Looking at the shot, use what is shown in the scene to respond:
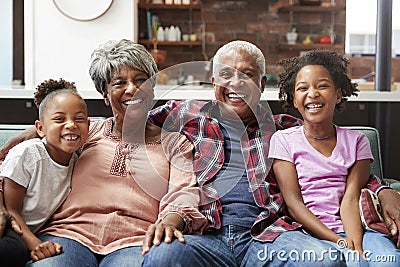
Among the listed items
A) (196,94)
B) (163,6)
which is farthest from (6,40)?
(196,94)

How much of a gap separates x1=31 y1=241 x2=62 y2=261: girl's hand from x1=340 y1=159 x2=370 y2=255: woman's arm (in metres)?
0.86

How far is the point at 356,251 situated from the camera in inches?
67.3

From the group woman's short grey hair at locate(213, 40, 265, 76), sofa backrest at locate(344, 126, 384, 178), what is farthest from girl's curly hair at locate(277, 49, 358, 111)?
sofa backrest at locate(344, 126, 384, 178)

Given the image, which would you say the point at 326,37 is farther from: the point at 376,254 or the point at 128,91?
the point at 376,254

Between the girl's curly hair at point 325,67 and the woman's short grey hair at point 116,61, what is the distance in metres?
0.47

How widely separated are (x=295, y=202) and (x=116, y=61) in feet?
2.45

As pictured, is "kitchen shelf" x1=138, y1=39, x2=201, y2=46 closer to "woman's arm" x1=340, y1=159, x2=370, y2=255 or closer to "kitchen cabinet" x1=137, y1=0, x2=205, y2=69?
"kitchen cabinet" x1=137, y1=0, x2=205, y2=69

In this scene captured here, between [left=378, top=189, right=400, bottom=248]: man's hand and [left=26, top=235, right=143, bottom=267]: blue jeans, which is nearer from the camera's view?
[left=26, top=235, right=143, bottom=267]: blue jeans

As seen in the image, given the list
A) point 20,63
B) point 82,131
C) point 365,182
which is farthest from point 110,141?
point 20,63

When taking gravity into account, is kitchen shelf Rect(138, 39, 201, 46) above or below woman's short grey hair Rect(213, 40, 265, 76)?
above

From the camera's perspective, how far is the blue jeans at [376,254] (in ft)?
5.42

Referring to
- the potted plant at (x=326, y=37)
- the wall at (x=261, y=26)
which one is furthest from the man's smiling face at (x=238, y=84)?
the potted plant at (x=326, y=37)

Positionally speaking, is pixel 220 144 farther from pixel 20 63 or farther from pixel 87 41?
pixel 20 63

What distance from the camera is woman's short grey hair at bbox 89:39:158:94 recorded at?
78.0 inches
